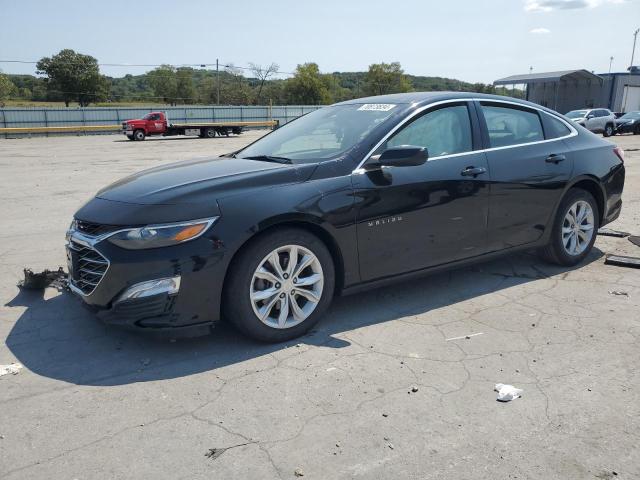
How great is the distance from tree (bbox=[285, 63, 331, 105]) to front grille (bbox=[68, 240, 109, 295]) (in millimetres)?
92787

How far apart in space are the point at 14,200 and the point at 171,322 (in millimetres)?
7852

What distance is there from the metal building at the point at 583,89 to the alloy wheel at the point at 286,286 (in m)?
48.6

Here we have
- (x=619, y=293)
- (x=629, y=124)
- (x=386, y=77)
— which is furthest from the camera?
(x=386, y=77)

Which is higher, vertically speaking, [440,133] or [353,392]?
[440,133]

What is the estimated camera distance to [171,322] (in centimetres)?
352

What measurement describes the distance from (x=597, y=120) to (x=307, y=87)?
7051 centimetres

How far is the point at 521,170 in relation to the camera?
16.3ft

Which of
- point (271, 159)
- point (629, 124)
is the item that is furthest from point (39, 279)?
point (629, 124)

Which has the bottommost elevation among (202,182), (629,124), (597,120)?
(202,182)

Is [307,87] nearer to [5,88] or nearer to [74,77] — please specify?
[74,77]

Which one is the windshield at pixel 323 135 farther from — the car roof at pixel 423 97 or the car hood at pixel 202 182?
the car hood at pixel 202 182

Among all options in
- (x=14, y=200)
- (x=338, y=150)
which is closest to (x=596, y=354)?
(x=338, y=150)

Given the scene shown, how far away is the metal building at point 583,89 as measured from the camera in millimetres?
47875

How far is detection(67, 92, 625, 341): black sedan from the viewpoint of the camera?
3518 millimetres
